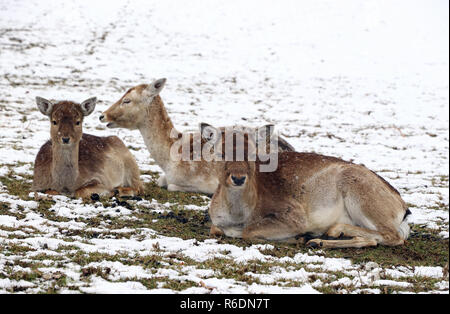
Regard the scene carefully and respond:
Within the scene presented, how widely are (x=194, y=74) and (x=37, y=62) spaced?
830cm

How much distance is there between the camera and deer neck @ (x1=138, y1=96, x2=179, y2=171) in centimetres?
1198

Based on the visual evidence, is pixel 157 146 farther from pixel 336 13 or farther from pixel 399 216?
pixel 336 13

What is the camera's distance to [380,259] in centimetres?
693

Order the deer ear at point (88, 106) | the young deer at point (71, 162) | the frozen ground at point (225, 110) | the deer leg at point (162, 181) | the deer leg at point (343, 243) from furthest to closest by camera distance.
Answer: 1. the deer leg at point (162, 181)
2. the deer ear at point (88, 106)
3. the young deer at point (71, 162)
4. the deer leg at point (343, 243)
5. the frozen ground at point (225, 110)

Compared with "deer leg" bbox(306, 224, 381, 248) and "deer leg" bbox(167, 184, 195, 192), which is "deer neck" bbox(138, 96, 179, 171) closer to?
"deer leg" bbox(167, 184, 195, 192)

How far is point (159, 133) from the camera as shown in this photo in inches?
474

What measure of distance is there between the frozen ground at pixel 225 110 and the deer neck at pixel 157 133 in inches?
29.6

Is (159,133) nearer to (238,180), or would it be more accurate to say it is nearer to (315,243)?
(238,180)

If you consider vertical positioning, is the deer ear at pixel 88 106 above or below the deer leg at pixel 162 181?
above

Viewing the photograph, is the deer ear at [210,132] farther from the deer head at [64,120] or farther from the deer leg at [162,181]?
the deer leg at [162,181]

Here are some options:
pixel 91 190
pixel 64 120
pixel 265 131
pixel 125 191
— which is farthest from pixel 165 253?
pixel 64 120

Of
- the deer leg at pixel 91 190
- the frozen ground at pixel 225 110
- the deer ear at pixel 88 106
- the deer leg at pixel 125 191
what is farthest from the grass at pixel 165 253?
the deer ear at pixel 88 106

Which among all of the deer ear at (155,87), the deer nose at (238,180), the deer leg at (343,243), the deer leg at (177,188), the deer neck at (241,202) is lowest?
the deer leg at (177,188)

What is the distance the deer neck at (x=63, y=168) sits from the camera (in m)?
9.86
